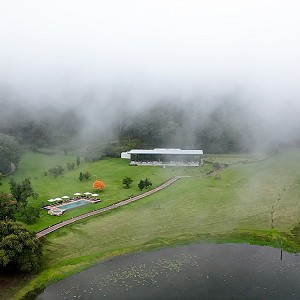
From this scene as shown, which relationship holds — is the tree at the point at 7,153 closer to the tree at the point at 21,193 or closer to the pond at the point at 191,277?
the tree at the point at 21,193

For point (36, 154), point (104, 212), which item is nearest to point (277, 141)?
point (36, 154)

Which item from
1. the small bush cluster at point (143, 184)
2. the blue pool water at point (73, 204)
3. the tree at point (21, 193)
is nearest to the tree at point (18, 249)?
the tree at point (21, 193)

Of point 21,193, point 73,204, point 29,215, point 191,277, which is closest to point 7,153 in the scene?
point 21,193

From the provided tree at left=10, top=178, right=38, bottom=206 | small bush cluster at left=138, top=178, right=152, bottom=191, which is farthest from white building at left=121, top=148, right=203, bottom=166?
tree at left=10, top=178, right=38, bottom=206

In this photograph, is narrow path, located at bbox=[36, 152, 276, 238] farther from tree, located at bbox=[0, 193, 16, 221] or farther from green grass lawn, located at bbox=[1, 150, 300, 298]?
tree, located at bbox=[0, 193, 16, 221]

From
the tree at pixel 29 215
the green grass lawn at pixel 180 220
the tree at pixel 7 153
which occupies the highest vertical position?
the tree at pixel 7 153

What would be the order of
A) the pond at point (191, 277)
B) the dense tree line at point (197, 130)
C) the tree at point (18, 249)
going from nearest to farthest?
the pond at point (191, 277)
the tree at point (18, 249)
the dense tree line at point (197, 130)
